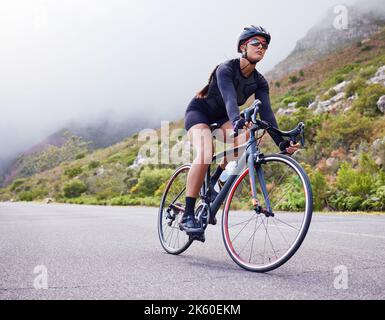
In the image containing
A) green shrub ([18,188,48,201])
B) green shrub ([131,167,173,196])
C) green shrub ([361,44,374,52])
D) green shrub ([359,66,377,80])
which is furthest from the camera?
green shrub ([18,188,48,201])

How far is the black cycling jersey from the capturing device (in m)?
3.94

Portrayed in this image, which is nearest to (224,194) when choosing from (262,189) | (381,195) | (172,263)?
(262,189)

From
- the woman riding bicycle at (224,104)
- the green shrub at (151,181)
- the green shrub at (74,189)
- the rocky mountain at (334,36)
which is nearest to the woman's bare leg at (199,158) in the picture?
the woman riding bicycle at (224,104)

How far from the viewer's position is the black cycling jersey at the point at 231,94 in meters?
3.94

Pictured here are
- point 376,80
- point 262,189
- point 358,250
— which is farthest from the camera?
point 376,80

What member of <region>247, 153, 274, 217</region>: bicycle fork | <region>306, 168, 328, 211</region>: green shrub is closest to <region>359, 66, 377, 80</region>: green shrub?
<region>306, 168, 328, 211</region>: green shrub

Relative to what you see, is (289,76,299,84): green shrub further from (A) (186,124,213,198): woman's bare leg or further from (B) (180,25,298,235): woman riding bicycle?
(A) (186,124,213,198): woman's bare leg

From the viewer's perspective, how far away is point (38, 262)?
4320 mm

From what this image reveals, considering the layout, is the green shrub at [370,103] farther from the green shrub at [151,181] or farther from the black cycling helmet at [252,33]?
the black cycling helmet at [252,33]

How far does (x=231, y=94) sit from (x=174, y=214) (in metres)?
1.71

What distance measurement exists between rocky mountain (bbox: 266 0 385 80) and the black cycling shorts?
59.9 meters

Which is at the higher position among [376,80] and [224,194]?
[376,80]
